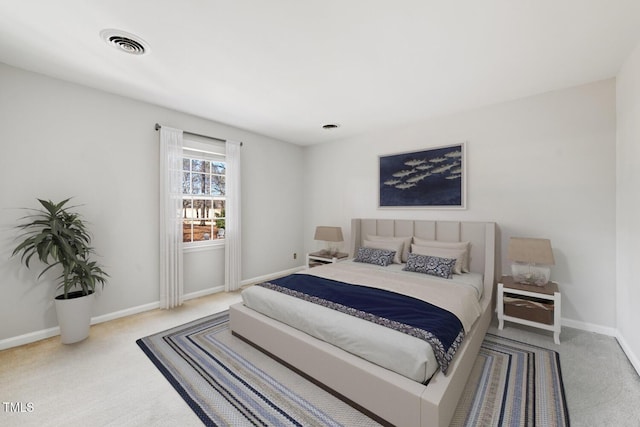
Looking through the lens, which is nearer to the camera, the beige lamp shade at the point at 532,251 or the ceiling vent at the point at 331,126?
the beige lamp shade at the point at 532,251

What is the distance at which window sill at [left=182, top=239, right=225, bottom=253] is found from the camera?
12.3ft

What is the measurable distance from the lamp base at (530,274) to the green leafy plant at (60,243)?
177 inches

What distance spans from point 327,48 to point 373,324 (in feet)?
7.19

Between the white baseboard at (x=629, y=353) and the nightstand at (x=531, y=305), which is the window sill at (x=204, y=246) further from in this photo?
the white baseboard at (x=629, y=353)

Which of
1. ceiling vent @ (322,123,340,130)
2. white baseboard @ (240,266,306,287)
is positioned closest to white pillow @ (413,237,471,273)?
ceiling vent @ (322,123,340,130)

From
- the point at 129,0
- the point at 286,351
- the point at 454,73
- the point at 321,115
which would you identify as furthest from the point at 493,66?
the point at 286,351

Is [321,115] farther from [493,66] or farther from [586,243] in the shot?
[586,243]

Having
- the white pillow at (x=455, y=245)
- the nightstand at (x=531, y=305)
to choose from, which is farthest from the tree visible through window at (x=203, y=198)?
the nightstand at (x=531, y=305)

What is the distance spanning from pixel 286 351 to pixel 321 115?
2951 mm

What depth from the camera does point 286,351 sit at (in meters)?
2.10

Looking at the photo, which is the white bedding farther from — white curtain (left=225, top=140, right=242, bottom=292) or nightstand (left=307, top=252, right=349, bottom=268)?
white curtain (left=225, top=140, right=242, bottom=292)

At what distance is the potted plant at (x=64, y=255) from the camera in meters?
2.42

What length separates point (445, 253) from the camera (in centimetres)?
321

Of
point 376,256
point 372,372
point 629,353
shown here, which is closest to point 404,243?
point 376,256
